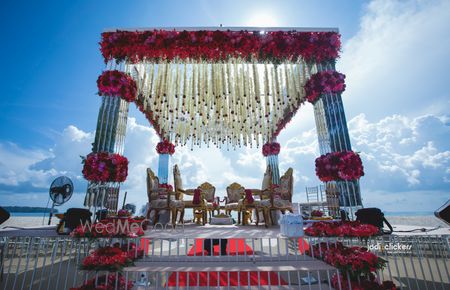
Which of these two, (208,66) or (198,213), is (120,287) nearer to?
(198,213)

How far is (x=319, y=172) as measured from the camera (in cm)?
485

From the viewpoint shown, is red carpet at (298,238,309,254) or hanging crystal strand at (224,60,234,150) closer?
red carpet at (298,238,309,254)

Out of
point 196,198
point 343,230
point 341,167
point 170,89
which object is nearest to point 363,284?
point 343,230

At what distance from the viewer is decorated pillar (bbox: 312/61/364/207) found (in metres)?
4.50

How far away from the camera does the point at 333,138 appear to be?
4891 millimetres

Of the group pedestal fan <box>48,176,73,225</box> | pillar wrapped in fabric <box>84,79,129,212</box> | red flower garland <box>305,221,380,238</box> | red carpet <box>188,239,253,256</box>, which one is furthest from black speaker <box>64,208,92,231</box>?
red flower garland <box>305,221,380,238</box>

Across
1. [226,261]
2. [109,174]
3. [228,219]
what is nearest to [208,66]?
[109,174]

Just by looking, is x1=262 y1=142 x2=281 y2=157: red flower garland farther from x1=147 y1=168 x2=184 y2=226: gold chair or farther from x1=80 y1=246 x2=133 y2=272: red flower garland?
x1=80 y1=246 x2=133 y2=272: red flower garland

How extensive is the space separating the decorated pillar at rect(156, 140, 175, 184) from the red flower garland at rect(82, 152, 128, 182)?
517 centimetres

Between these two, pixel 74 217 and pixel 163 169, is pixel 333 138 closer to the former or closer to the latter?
pixel 74 217

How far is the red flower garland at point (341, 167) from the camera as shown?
176 inches

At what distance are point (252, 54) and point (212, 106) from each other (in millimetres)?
2180

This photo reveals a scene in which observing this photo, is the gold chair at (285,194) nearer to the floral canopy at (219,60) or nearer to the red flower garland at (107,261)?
the floral canopy at (219,60)

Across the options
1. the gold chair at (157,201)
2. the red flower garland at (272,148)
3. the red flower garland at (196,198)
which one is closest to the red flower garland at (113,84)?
the gold chair at (157,201)
